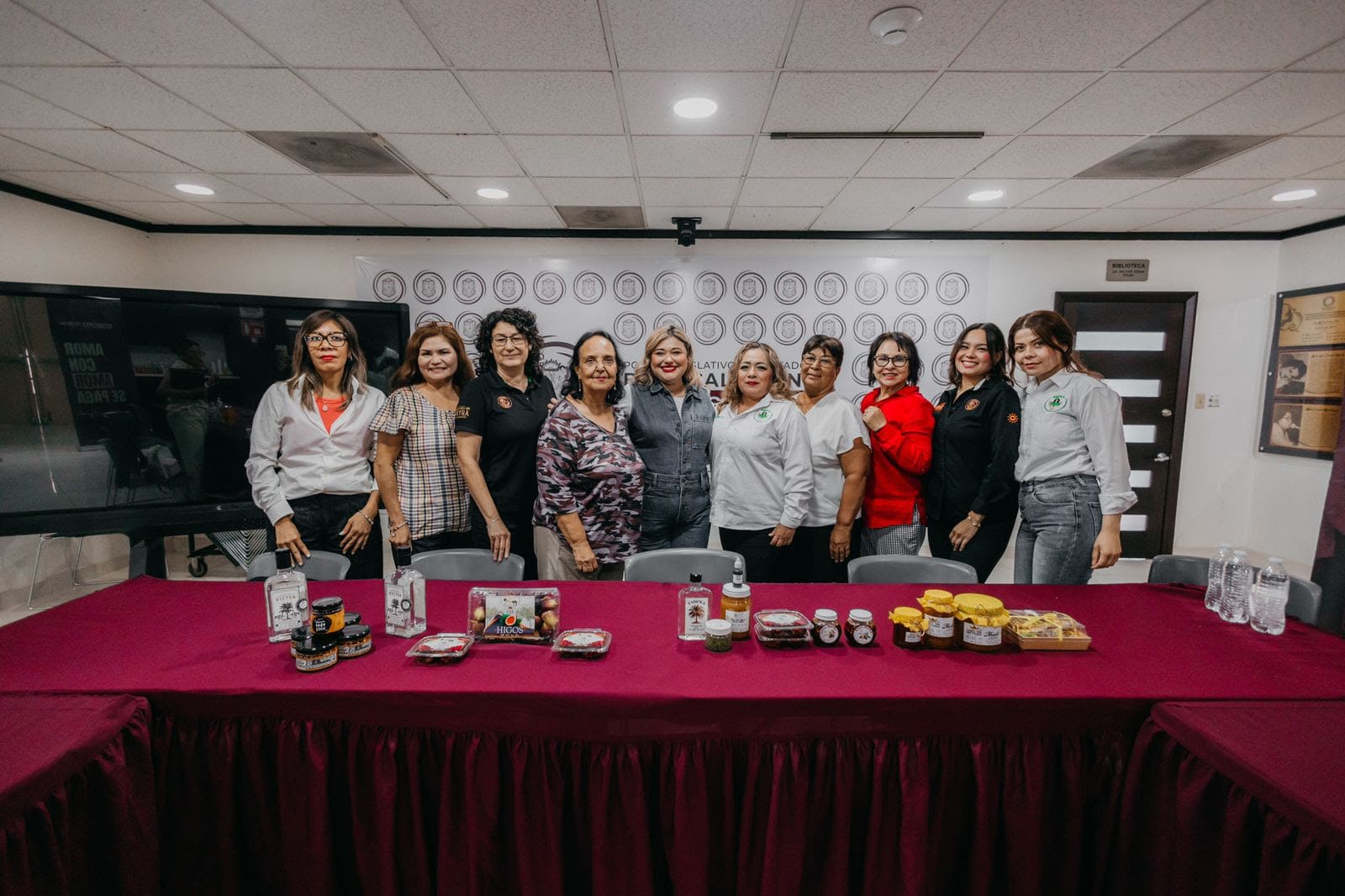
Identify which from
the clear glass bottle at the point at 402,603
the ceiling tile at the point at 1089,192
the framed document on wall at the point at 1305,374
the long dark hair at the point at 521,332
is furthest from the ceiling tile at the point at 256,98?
the framed document on wall at the point at 1305,374

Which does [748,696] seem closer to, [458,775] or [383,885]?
[458,775]

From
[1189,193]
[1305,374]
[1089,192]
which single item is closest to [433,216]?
[1089,192]

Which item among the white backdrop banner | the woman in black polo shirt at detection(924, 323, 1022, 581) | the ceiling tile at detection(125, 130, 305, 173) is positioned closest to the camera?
the woman in black polo shirt at detection(924, 323, 1022, 581)

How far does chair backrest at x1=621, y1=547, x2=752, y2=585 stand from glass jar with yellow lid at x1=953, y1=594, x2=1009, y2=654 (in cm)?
87

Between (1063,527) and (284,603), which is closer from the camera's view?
(284,603)

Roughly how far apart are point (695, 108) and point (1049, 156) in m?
2.06

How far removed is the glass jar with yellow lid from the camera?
150cm

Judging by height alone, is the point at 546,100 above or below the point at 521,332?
above

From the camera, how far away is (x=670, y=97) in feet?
8.18

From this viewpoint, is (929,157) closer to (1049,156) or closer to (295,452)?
(1049,156)

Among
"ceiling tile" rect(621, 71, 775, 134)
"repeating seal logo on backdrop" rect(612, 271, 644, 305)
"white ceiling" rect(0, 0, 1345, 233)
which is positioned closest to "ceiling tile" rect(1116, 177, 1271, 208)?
"white ceiling" rect(0, 0, 1345, 233)

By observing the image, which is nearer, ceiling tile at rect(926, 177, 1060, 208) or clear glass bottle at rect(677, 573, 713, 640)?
clear glass bottle at rect(677, 573, 713, 640)

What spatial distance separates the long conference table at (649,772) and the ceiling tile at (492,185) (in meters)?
3.10

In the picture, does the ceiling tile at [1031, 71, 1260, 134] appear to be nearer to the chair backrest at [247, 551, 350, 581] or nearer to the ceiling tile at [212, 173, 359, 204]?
the chair backrest at [247, 551, 350, 581]
